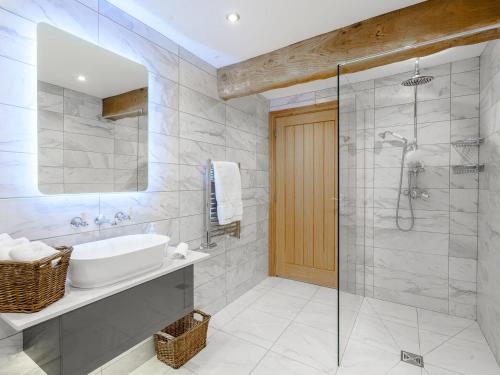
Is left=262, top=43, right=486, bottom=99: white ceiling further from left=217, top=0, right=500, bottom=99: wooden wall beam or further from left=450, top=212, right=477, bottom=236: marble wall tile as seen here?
left=450, top=212, right=477, bottom=236: marble wall tile

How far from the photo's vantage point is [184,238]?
84.2 inches

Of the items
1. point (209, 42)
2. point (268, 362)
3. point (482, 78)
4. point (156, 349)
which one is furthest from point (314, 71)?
point (156, 349)

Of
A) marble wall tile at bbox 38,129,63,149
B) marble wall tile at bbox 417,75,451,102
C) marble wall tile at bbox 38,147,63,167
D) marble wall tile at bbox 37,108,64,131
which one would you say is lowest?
marble wall tile at bbox 38,147,63,167

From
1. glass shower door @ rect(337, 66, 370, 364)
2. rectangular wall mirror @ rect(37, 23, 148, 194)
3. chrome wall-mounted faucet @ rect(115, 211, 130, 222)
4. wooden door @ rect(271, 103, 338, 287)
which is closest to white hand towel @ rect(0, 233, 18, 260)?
rectangular wall mirror @ rect(37, 23, 148, 194)

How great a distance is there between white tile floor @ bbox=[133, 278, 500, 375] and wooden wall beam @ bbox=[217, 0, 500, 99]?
6.10ft

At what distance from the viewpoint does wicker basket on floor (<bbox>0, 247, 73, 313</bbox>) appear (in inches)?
37.0

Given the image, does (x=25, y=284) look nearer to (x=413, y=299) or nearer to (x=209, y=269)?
(x=209, y=269)

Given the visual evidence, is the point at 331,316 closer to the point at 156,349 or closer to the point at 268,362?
the point at 268,362

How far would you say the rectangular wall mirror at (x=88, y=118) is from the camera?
133 centimetres

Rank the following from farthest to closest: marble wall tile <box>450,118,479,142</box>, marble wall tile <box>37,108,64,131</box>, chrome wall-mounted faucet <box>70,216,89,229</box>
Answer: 1. marble wall tile <box>450,118,479,142</box>
2. chrome wall-mounted faucet <box>70,216,89,229</box>
3. marble wall tile <box>37,108,64,131</box>

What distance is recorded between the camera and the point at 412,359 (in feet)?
6.14

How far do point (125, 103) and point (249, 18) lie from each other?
3.22 feet

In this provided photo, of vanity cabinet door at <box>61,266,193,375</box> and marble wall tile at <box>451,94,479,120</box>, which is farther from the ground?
marble wall tile at <box>451,94,479,120</box>

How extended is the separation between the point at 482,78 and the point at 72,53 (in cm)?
297
